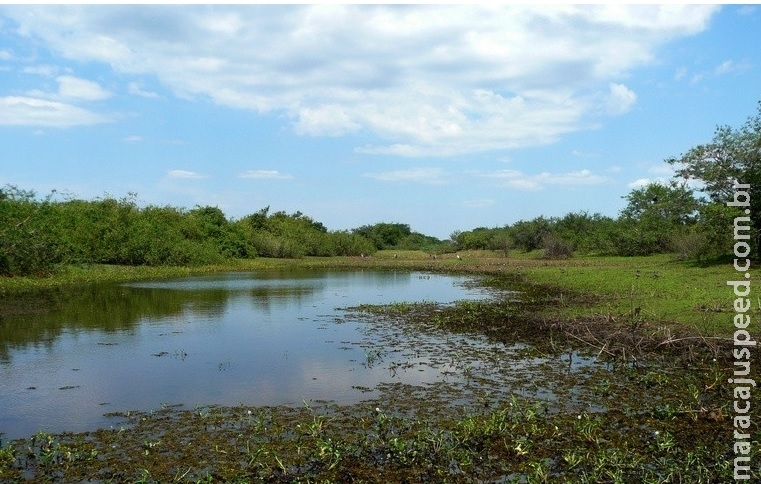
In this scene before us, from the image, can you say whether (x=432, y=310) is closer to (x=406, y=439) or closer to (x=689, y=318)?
(x=689, y=318)

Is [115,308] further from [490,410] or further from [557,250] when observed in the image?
[557,250]

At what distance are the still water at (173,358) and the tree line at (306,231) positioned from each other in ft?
30.3

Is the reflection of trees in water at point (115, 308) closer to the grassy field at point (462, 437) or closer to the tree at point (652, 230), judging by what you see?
the grassy field at point (462, 437)

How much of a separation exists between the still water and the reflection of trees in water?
55 millimetres

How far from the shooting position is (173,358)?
41.5ft

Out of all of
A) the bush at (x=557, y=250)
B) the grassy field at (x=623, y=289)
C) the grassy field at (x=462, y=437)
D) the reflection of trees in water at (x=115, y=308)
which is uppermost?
the bush at (x=557, y=250)

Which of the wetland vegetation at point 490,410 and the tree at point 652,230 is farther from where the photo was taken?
the tree at point 652,230

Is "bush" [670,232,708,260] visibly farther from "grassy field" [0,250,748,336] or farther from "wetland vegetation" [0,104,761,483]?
"wetland vegetation" [0,104,761,483]

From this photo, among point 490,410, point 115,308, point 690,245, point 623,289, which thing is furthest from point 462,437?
point 690,245

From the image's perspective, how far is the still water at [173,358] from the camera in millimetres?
9305

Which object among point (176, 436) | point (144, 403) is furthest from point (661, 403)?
point (144, 403)

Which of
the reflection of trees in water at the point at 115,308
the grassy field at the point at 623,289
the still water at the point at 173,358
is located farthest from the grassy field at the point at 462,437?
the reflection of trees in water at the point at 115,308

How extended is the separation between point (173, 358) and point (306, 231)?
2261 inches

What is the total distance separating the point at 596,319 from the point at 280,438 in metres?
10.3
